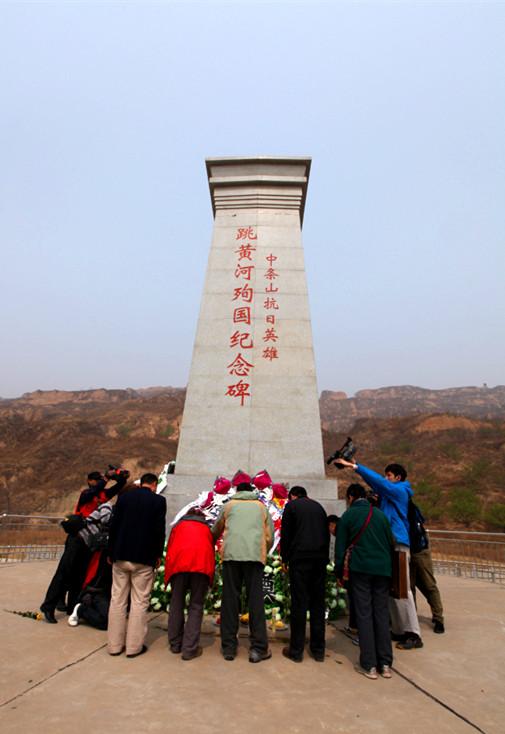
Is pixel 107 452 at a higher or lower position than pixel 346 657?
higher

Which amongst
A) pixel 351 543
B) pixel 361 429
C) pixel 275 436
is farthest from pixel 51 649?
pixel 361 429

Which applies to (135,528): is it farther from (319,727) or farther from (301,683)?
(319,727)

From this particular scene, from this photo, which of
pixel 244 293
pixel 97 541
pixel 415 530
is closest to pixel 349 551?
pixel 415 530

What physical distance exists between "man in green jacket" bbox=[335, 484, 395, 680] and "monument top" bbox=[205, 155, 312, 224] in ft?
16.5

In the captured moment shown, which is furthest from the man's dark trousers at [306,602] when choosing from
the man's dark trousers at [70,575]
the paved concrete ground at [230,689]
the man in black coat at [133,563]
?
the man's dark trousers at [70,575]

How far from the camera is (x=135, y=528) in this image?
3.54 meters

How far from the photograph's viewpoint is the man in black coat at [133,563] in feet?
11.2

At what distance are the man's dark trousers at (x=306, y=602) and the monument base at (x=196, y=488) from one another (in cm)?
181

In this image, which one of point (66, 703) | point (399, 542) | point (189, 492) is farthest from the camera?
point (189, 492)

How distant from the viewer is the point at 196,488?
5.48 metres

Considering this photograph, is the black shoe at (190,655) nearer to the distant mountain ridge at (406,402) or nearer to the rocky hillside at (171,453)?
the rocky hillside at (171,453)

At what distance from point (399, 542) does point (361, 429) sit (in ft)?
135

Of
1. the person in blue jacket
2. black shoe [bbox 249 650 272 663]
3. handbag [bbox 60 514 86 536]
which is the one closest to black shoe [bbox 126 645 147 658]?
black shoe [bbox 249 650 272 663]

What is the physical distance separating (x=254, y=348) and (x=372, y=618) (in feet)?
12.1
